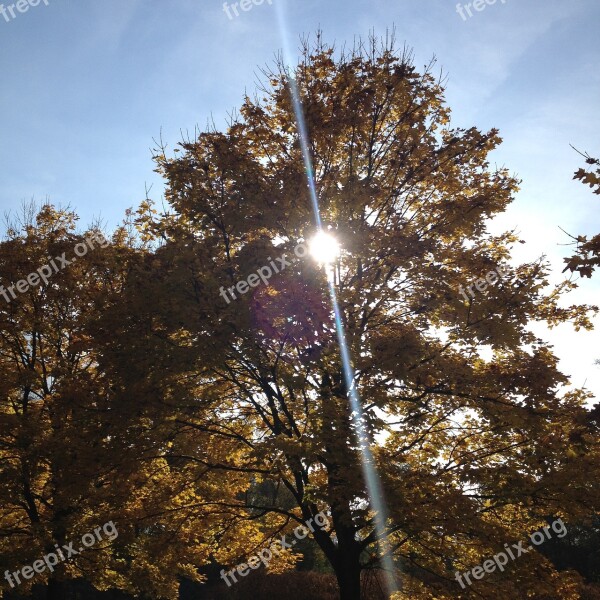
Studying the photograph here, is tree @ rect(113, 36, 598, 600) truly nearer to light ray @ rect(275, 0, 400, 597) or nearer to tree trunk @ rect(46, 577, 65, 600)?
light ray @ rect(275, 0, 400, 597)

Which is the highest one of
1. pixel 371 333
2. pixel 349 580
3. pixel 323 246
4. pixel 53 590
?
pixel 323 246

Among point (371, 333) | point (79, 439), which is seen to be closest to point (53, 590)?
point (79, 439)

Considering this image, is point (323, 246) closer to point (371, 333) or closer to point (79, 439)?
point (371, 333)

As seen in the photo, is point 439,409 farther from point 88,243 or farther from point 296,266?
point 88,243

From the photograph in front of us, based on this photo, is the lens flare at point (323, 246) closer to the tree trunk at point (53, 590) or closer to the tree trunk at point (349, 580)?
the tree trunk at point (349, 580)

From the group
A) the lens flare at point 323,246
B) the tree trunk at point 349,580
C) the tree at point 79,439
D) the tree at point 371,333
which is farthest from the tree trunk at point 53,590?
the lens flare at point 323,246

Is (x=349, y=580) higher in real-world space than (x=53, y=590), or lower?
lower

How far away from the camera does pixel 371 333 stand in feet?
27.1

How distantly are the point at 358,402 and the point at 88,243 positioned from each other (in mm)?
8670

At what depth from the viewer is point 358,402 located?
704 centimetres

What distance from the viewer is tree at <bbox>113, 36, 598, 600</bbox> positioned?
6.34 meters

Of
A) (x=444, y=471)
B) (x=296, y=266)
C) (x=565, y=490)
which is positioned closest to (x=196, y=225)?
(x=296, y=266)

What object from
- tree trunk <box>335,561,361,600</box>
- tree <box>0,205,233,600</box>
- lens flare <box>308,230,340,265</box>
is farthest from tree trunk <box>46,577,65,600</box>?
lens flare <box>308,230,340,265</box>

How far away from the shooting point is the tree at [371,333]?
20.8 ft
